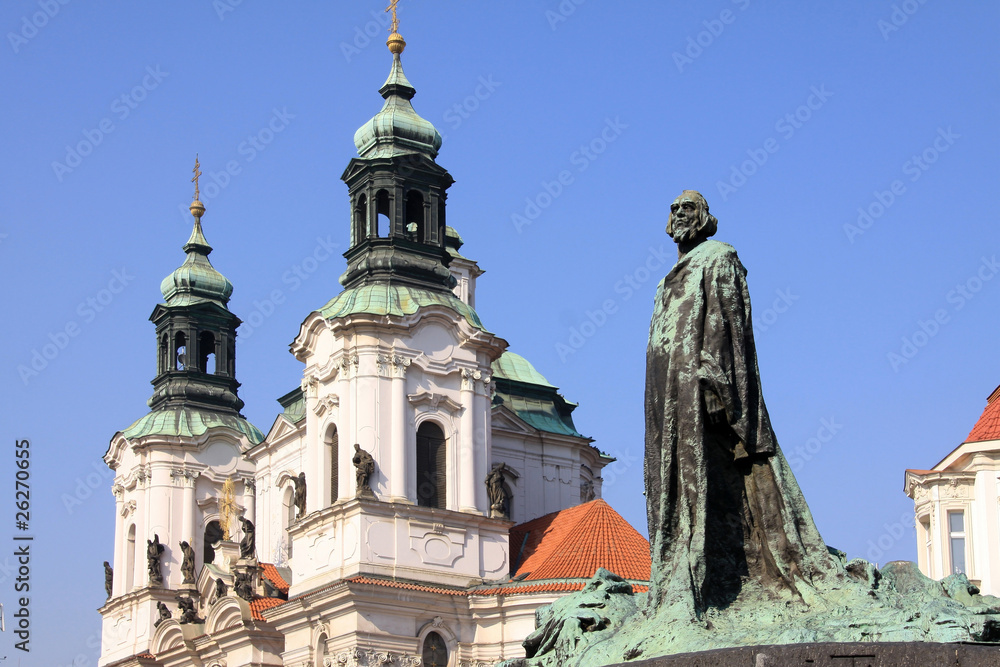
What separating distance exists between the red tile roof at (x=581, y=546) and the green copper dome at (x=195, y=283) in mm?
15240

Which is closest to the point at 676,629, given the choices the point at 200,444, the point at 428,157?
the point at 428,157

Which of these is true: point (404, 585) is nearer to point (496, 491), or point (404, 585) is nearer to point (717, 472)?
point (496, 491)

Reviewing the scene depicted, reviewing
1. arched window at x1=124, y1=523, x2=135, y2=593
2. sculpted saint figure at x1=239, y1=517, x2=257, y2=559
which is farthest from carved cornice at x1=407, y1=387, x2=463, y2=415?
arched window at x1=124, y1=523, x2=135, y2=593

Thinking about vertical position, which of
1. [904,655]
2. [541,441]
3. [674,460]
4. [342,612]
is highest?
[541,441]

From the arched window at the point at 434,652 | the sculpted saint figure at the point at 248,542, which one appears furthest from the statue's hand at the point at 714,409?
the sculpted saint figure at the point at 248,542

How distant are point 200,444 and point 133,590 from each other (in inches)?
186

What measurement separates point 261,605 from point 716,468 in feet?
112

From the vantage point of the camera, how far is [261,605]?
132 ft

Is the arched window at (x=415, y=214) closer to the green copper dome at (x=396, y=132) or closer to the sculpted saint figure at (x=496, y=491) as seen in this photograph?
the green copper dome at (x=396, y=132)

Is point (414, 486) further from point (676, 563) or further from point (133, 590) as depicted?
point (676, 563)

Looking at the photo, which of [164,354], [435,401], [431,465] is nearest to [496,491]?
[431,465]

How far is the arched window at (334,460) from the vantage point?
3775cm

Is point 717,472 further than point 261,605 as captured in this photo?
No

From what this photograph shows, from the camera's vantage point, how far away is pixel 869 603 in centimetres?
674
